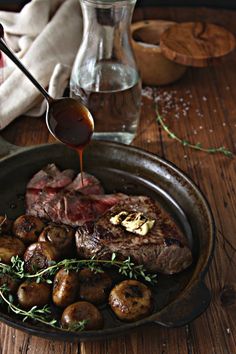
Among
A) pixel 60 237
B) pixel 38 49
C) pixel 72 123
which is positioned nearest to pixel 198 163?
pixel 72 123

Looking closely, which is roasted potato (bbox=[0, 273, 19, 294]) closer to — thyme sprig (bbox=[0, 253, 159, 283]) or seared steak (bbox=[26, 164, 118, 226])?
thyme sprig (bbox=[0, 253, 159, 283])

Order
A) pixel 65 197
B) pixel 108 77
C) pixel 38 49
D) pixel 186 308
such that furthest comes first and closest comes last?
pixel 38 49, pixel 108 77, pixel 65 197, pixel 186 308

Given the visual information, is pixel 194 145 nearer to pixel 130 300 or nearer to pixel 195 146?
pixel 195 146

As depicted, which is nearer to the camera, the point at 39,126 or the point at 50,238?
the point at 50,238

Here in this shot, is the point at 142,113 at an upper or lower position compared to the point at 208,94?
upper

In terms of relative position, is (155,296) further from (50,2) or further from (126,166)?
(50,2)

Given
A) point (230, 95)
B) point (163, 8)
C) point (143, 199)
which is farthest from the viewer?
point (163, 8)

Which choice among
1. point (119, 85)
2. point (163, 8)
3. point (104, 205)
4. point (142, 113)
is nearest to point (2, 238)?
point (104, 205)

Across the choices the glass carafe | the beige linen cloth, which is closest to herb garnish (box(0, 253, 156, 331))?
the glass carafe
